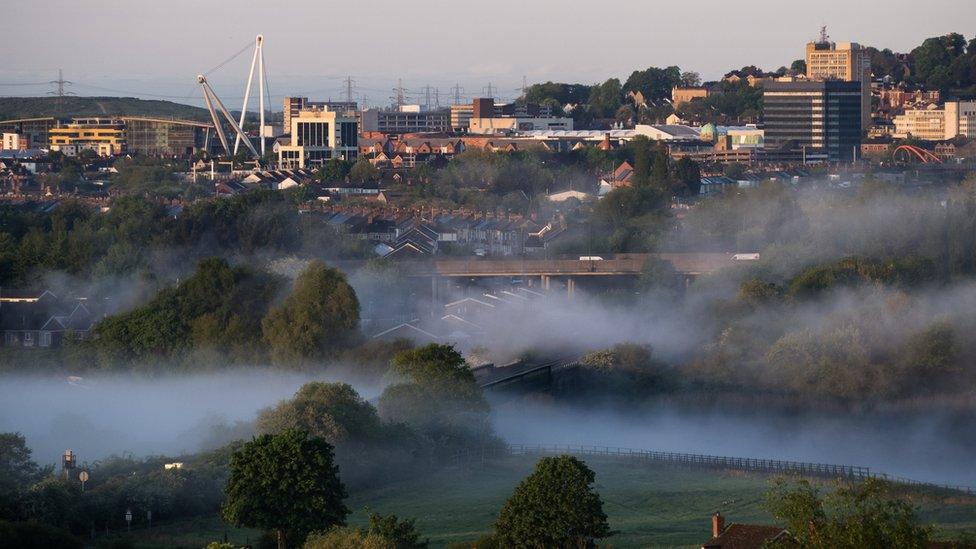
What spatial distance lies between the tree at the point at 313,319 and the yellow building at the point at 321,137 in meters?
32.5

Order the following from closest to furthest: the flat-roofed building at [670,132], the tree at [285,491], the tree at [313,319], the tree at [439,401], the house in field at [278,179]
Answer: the tree at [285,491], the tree at [439,401], the tree at [313,319], the house in field at [278,179], the flat-roofed building at [670,132]

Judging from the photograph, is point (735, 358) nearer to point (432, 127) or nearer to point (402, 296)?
point (402, 296)

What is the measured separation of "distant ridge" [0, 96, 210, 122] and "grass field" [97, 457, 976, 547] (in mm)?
64053

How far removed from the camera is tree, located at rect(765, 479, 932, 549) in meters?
8.98

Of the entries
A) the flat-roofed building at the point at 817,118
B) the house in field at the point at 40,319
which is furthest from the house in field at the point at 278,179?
the house in field at the point at 40,319

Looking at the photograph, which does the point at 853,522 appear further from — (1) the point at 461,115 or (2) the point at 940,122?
(1) the point at 461,115

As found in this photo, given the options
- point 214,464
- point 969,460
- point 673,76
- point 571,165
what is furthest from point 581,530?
point 673,76

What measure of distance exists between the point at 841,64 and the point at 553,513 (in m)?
57.4

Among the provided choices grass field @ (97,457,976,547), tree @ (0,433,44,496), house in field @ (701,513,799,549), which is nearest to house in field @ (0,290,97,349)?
tree @ (0,433,44,496)

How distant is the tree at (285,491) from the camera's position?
11.2 m

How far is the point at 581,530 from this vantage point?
10.8 metres

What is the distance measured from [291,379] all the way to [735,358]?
15.0 feet

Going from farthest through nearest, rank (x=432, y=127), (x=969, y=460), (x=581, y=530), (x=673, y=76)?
(x=673, y=76)
(x=432, y=127)
(x=969, y=460)
(x=581, y=530)

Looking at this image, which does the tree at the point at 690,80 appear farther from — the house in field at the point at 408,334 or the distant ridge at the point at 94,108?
the house in field at the point at 408,334
